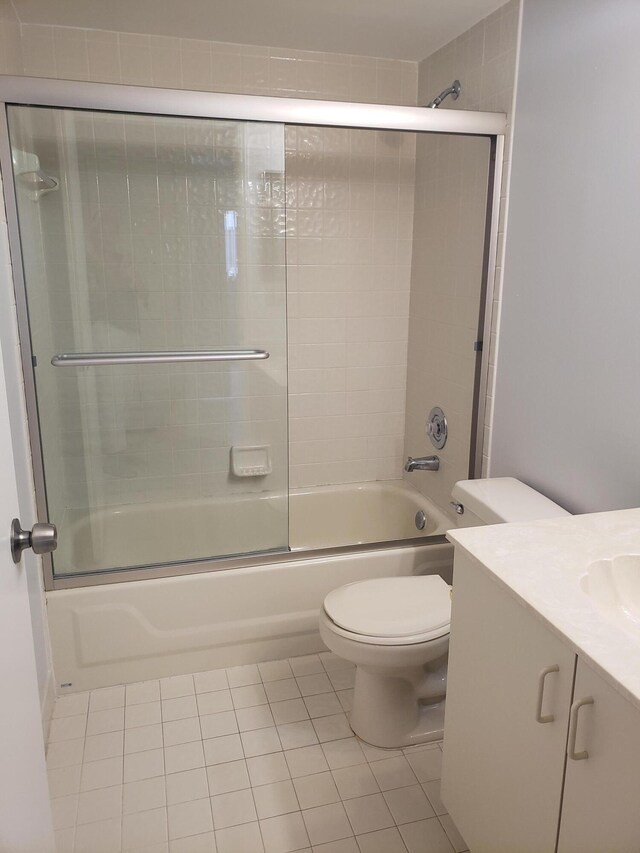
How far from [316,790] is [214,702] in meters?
0.49

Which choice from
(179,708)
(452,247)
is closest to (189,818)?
(179,708)

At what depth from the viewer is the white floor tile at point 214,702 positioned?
2.07 m

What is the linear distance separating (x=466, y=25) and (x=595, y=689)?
2.23 m

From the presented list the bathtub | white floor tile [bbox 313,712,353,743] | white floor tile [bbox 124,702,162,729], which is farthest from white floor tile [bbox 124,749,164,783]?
white floor tile [bbox 313,712,353,743]

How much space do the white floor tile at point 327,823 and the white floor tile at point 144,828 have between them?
364 mm

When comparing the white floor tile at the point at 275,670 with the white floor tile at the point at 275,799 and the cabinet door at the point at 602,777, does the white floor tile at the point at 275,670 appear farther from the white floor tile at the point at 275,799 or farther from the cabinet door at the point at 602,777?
the cabinet door at the point at 602,777

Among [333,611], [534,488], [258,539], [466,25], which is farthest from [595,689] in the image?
[466,25]

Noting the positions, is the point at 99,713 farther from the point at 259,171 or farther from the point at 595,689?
the point at 259,171

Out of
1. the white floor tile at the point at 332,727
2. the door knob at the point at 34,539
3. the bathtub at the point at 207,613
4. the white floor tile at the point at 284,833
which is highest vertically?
the door knob at the point at 34,539

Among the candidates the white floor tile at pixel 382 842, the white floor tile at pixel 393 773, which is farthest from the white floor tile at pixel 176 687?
the white floor tile at pixel 382 842

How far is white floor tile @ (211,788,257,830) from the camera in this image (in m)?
1.65

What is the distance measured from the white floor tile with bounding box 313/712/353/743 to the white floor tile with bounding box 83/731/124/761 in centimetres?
59

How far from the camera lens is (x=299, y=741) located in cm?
193

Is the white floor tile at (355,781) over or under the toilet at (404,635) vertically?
under
